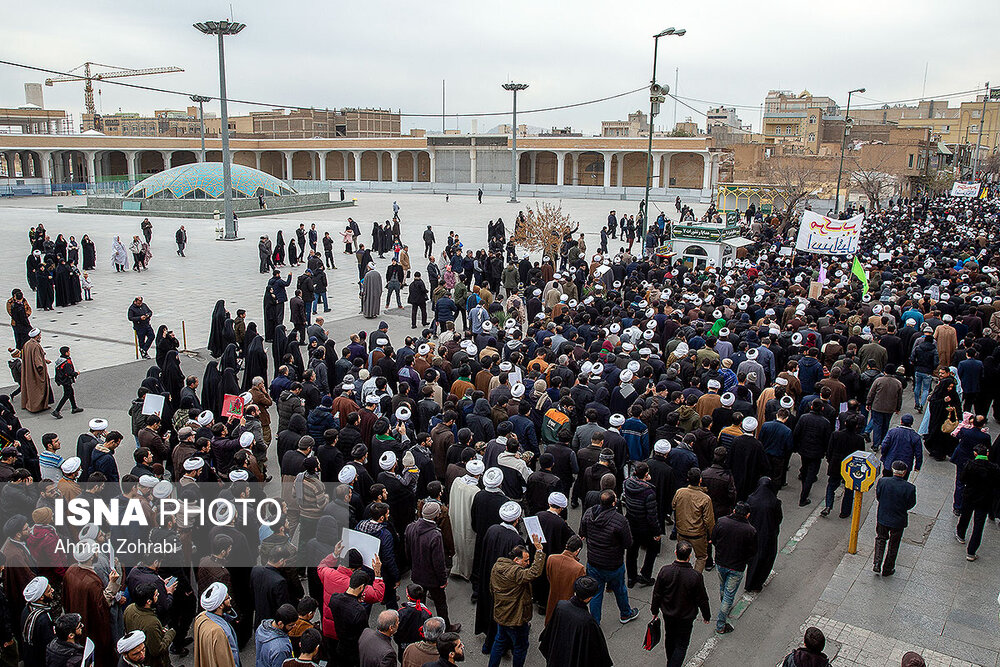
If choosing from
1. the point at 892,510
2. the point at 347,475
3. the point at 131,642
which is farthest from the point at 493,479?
the point at 892,510

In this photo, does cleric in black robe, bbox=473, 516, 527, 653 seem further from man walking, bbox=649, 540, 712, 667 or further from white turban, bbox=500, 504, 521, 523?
man walking, bbox=649, 540, 712, 667

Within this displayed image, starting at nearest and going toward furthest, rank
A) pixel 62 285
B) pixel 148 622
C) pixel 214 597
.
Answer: pixel 214 597
pixel 148 622
pixel 62 285

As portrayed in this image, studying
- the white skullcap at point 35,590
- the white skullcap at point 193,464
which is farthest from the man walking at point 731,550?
the white skullcap at point 35,590

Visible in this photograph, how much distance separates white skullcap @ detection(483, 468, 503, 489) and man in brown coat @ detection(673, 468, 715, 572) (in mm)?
1610

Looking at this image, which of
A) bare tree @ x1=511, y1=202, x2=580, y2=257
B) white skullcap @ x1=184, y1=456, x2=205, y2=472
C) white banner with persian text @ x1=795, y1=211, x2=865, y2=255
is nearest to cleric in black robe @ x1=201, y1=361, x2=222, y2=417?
white skullcap @ x1=184, y1=456, x2=205, y2=472

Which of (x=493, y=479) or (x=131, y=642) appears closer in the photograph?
(x=131, y=642)

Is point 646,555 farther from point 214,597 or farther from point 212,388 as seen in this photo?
point 212,388

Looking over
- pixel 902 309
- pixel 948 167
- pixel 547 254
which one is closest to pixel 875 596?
pixel 902 309

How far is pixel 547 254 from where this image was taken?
22.5 metres

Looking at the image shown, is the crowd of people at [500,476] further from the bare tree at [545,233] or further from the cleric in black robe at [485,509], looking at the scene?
the bare tree at [545,233]

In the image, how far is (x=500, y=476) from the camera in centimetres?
627

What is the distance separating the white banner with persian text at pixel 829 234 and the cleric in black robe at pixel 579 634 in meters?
15.2

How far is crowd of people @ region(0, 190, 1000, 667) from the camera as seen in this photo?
200 inches

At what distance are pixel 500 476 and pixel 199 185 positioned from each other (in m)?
43.2
